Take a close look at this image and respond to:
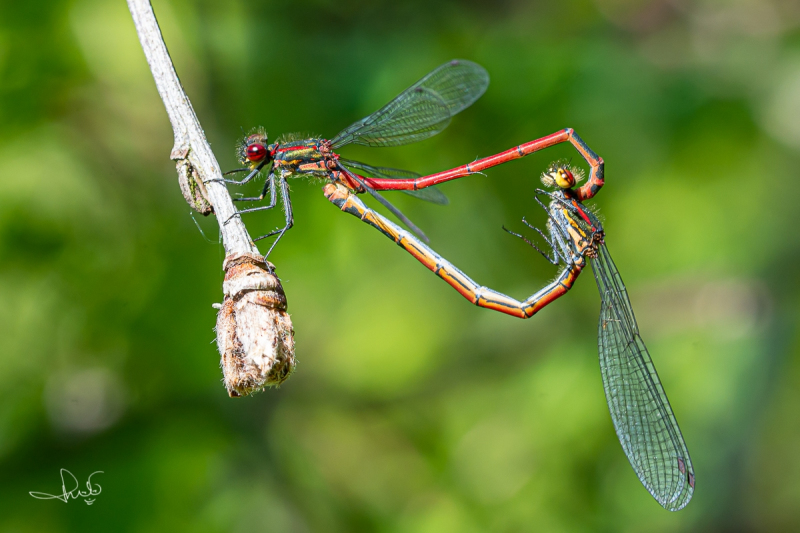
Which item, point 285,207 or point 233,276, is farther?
point 285,207

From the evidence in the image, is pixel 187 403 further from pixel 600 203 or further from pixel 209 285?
pixel 600 203

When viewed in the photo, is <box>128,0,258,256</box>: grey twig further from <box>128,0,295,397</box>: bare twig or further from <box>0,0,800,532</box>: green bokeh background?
<box>0,0,800,532</box>: green bokeh background

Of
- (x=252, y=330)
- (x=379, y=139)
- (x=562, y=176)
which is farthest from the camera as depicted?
(x=379, y=139)

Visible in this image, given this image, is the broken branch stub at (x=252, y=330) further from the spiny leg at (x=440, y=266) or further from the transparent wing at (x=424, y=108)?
the transparent wing at (x=424, y=108)

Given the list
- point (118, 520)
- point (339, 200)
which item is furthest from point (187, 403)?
point (339, 200)
